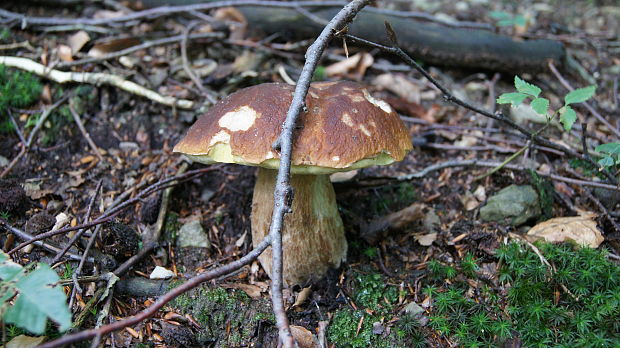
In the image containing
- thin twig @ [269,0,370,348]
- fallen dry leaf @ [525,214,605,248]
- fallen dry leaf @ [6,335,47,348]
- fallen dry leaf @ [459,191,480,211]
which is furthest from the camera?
fallen dry leaf @ [459,191,480,211]

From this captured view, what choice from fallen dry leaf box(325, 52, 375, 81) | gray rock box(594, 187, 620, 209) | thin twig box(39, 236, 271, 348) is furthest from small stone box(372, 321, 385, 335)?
fallen dry leaf box(325, 52, 375, 81)

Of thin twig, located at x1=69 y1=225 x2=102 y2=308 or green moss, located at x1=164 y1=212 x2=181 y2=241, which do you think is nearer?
thin twig, located at x1=69 y1=225 x2=102 y2=308

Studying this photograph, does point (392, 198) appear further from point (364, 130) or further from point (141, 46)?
point (141, 46)

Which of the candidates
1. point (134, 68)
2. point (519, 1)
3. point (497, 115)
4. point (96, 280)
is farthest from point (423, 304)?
point (519, 1)

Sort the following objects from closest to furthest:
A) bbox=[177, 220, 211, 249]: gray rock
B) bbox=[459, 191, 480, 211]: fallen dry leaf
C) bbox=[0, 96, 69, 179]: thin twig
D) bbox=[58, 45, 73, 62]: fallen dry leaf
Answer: bbox=[177, 220, 211, 249]: gray rock < bbox=[0, 96, 69, 179]: thin twig < bbox=[459, 191, 480, 211]: fallen dry leaf < bbox=[58, 45, 73, 62]: fallen dry leaf

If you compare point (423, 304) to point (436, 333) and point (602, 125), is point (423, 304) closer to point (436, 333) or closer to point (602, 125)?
point (436, 333)

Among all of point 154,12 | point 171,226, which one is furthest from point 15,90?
point 171,226

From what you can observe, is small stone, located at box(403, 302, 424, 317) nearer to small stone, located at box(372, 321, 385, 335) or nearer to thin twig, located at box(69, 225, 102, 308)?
small stone, located at box(372, 321, 385, 335)

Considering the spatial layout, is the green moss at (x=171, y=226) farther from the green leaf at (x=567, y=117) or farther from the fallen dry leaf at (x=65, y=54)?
the green leaf at (x=567, y=117)
